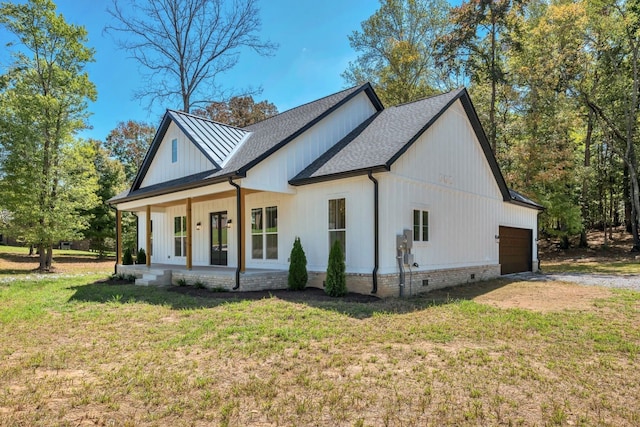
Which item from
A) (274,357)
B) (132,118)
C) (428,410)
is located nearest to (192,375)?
(274,357)

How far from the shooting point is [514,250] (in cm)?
1666

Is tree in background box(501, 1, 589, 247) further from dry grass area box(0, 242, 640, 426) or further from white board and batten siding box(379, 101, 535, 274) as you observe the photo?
dry grass area box(0, 242, 640, 426)

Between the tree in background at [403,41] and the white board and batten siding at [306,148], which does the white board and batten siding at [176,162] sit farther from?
the tree in background at [403,41]

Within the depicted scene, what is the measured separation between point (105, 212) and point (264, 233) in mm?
18572

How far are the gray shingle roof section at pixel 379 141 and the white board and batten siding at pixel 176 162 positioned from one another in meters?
3.71

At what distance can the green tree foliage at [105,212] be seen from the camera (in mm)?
25984

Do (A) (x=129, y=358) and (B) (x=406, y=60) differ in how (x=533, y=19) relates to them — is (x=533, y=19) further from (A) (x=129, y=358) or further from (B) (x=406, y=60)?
(A) (x=129, y=358)

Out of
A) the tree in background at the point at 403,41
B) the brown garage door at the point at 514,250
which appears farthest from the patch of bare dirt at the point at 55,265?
the tree in background at the point at 403,41

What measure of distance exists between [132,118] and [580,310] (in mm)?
36317

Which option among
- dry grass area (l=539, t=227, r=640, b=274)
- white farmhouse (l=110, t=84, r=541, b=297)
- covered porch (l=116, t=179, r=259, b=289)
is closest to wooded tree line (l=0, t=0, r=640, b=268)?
dry grass area (l=539, t=227, r=640, b=274)

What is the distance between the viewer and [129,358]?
5199mm

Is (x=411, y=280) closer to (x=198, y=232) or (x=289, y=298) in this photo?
(x=289, y=298)

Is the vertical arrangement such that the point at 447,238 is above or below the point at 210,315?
above

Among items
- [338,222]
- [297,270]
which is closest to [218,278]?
[297,270]
